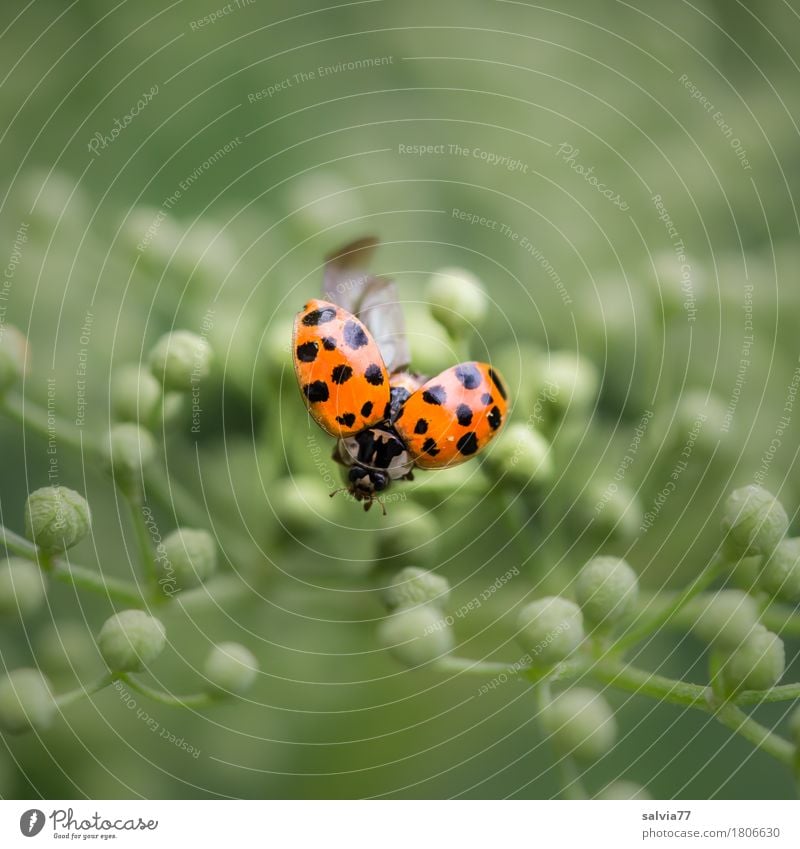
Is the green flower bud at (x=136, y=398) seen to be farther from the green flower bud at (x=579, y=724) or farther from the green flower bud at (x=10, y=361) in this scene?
the green flower bud at (x=579, y=724)

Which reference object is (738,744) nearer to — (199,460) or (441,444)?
(441,444)

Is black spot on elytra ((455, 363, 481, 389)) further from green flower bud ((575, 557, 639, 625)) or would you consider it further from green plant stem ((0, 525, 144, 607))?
green plant stem ((0, 525, 144, 607))

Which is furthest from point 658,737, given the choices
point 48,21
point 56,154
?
point 48,21

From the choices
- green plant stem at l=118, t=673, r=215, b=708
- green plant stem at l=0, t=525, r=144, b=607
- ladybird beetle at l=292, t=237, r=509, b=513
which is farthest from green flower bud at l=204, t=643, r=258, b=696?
ladybird beetle at l=292, t=237, r=509, b=513

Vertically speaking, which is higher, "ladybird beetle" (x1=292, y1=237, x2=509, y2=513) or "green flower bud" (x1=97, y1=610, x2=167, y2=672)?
"ladybird beetle" (x1=292, y1=237, x2=509, y2=513)

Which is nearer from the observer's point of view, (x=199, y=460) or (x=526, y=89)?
(x=199, y=460)

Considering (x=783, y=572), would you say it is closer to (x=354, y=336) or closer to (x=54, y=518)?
(x=354, y=336)
